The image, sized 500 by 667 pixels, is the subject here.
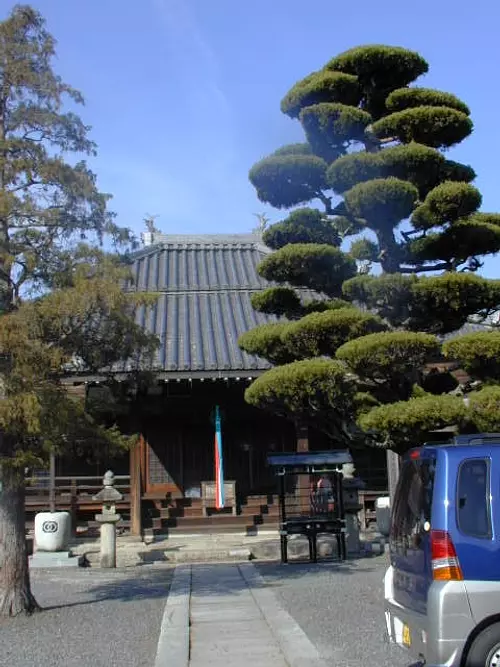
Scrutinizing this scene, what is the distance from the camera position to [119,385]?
32.4 feet

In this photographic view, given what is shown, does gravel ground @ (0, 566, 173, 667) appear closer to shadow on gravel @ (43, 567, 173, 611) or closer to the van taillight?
shadow on gravel @ (43, 567, 173, 611)

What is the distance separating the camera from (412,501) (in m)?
5.45

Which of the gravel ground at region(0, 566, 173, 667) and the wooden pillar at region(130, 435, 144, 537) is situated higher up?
the wooden pillar at region(130, 435, 144, 537)

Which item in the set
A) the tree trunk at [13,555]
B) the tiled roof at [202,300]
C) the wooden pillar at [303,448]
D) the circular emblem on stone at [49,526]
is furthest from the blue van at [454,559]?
the wooden pillar at [303,448]

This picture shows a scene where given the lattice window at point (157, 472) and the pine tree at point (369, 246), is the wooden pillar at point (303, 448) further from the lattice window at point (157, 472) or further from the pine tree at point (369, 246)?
the pine tree at point (369, 246)

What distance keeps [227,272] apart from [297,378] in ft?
39.6

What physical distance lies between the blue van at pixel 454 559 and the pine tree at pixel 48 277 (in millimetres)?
4102

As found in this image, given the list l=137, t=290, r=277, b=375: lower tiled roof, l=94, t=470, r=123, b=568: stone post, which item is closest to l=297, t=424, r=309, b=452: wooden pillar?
l=137, t=290, r=277, b=375: lower tiled roof

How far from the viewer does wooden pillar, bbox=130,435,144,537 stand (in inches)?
585

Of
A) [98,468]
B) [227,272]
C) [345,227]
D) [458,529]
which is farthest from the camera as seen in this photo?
[227,272]

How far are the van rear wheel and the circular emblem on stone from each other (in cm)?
969

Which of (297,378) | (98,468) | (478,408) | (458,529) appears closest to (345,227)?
(297,378)

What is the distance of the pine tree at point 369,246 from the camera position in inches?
351

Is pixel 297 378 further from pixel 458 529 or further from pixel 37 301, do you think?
pixel 458 529
